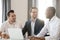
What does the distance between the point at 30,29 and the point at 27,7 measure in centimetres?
150

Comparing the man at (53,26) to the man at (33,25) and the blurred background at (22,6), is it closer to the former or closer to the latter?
the man at (33,25)

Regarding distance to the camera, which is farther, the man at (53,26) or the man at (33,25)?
the man at (33,25)

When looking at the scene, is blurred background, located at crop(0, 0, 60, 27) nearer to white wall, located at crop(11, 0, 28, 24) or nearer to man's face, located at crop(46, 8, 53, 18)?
white wall, located at crop(11, 0, 28, 24)

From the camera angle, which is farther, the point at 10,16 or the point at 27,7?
the point at 27,7

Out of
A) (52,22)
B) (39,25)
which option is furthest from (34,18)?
(52,22)

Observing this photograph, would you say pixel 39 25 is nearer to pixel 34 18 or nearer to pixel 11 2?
pixel 34 18

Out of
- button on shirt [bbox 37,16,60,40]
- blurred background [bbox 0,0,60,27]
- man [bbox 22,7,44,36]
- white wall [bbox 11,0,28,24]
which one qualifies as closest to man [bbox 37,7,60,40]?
button on shirt [bbox 37,16,60,40]

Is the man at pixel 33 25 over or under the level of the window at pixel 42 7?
under

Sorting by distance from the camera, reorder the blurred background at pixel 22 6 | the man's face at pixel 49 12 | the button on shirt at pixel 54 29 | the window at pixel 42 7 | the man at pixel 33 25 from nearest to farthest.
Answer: the button on shirt at pixel 54 29, the man's face at pixel 49 12, the man at pixel 33 25, the blurred background at pixel 22 6, the window at pixel 42 7

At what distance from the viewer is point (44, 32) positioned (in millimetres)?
3213

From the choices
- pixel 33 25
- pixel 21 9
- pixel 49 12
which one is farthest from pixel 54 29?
pixel 21 9

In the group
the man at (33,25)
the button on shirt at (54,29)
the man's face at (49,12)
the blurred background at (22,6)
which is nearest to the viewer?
the button on shirt at (54,29)

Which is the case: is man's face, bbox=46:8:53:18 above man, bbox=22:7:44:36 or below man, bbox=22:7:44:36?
above

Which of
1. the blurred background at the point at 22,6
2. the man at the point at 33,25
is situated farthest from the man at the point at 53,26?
the blurred background at the point at 22,6
